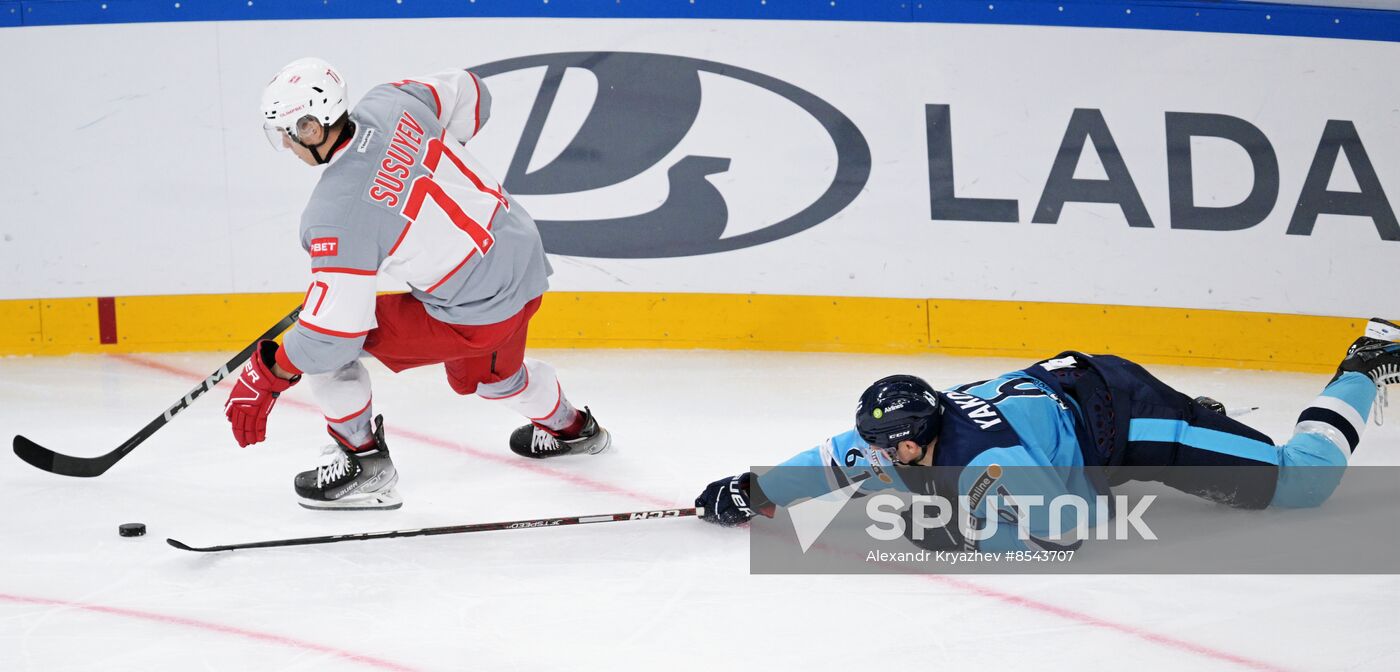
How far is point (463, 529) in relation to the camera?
360 cm

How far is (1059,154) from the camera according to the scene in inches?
205

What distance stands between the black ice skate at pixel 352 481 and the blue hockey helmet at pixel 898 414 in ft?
4.52

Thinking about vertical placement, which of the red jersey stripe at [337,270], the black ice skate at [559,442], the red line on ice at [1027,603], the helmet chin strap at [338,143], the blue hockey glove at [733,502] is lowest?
the red line on ice at [1027,603]

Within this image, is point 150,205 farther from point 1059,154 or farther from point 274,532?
point 1059,154

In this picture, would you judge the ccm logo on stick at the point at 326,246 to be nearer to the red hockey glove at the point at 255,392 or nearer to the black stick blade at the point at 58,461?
the red hockey glove at the point at 255,392

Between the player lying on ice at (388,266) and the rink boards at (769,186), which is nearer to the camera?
the player lying on ice at (388,266)

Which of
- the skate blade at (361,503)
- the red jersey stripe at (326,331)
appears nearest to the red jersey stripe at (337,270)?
the red jersey stripe at (326,331)

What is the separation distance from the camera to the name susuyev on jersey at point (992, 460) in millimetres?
3271

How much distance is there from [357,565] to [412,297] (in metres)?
0.72

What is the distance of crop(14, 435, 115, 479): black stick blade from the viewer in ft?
13.1

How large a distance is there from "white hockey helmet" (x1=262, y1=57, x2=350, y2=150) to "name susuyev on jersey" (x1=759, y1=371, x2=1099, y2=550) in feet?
4.48

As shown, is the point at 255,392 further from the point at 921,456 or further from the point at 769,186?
the point at 769,186

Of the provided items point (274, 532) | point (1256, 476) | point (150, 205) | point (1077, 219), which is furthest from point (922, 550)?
point (150, 205)

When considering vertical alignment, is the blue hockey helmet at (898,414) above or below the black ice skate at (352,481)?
above
